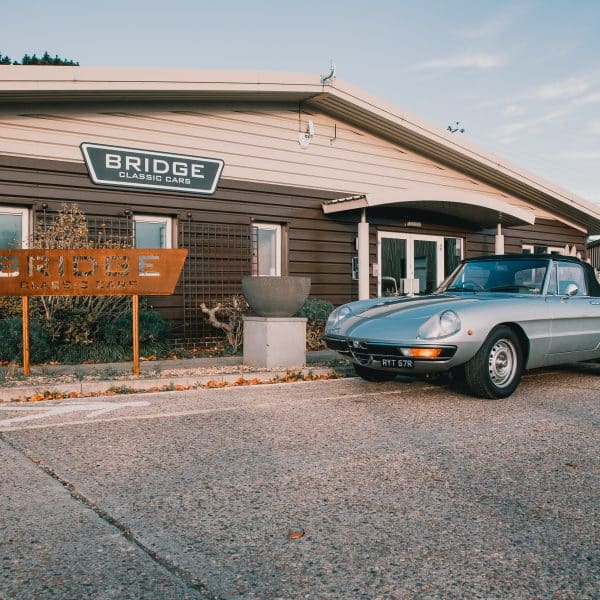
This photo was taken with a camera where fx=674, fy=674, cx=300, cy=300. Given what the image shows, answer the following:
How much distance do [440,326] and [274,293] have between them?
2946 millimetres

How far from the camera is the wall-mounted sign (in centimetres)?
1048

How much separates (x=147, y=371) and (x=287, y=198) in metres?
5.55

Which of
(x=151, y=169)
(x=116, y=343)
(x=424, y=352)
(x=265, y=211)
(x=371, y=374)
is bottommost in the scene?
(x=371, y=374)

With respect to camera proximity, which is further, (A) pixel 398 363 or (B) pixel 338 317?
(B) pixel 338 317

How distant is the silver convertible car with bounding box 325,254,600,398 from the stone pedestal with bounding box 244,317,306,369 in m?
1.38

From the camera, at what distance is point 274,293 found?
8547 millimetres

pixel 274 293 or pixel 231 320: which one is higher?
pixel 274 293

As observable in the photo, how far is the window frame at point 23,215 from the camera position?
988 centimetres

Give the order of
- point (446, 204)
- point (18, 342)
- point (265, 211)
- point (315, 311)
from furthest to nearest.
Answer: point (446, 204)
point (265, 211)
point (315, 311)
point (18, 342)

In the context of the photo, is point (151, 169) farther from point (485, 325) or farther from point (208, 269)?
point (485, 325)

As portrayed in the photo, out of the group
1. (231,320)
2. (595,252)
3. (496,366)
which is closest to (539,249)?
(231,320)

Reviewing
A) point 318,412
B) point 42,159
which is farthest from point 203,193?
point 318,412

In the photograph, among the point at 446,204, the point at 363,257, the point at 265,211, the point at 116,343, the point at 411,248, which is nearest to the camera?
the point at 116,343

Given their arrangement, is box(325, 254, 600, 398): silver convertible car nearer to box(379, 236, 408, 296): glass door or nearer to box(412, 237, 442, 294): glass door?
box(379, 236, 408, 296): glass door
